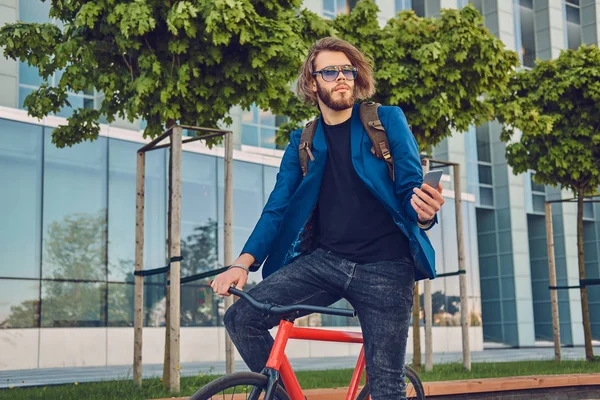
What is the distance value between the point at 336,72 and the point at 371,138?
0.32 meters

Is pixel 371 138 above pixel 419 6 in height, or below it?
below

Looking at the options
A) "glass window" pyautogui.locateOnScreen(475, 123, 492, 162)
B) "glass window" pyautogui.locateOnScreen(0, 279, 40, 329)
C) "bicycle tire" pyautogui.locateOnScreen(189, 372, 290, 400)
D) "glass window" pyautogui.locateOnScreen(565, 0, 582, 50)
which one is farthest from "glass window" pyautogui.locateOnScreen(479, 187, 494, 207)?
"bicycle tire" pyautogui.locateOnScreen(189, 372, 290, 400)

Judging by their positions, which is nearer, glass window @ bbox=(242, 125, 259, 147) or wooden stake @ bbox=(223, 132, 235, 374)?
wooden stake @ bbox=(223, 132, 235, 374)

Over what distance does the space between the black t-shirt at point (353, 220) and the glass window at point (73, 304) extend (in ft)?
52.5

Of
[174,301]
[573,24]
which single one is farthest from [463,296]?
[573,24]

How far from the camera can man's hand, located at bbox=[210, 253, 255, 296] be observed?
3.14 metres

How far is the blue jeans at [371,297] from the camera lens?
11.0 ft

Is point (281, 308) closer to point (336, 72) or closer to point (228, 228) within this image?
point (336, 72)

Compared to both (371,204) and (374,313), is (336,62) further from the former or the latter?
(374,313)

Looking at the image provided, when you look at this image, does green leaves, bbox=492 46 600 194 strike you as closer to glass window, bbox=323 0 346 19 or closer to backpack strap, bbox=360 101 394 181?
backpack strap, bbox=360 101 394 181

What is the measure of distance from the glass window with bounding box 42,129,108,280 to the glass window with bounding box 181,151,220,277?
92.9 inches

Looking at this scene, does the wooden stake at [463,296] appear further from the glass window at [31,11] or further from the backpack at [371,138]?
the glass window at [31,11]

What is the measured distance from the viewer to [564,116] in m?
13.1

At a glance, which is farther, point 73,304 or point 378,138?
point 73,304
